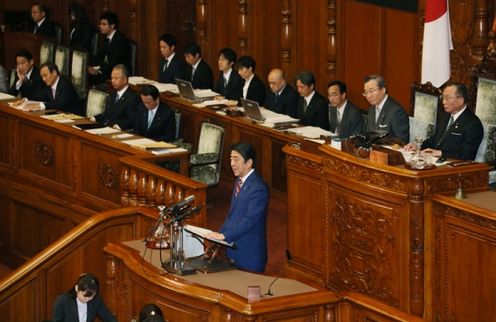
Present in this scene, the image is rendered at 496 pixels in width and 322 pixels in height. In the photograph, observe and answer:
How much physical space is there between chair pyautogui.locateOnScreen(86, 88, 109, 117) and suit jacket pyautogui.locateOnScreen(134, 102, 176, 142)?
3.72ft

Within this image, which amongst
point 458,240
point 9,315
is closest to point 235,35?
point 9,315

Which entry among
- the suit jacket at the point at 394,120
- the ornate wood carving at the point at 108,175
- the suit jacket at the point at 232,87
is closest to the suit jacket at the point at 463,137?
the suit jacket at the point at 394,120

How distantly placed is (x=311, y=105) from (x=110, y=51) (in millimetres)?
4712

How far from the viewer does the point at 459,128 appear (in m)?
9.56

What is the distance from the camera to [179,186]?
9.92 metres

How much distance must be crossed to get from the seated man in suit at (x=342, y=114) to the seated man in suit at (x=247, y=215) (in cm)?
229

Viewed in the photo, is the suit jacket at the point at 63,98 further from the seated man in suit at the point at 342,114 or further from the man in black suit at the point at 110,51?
the seated man in suit at the point at 342,114

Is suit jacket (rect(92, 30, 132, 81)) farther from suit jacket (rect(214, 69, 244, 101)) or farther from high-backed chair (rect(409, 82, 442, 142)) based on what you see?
high-backed chair (rect(409, 82, 442, 142))

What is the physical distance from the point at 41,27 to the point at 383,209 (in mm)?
10116

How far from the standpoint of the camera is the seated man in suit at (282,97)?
42.1 ft

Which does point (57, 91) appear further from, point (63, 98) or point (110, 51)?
point (110, 51)

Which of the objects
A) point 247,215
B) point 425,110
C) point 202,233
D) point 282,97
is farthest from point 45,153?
point 202,233

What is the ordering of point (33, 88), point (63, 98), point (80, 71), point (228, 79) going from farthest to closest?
point (80, 71), point (33, 88), point (228, 79), point (63, 98)

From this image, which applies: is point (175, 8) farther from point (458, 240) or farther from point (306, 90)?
point (458, 240)
